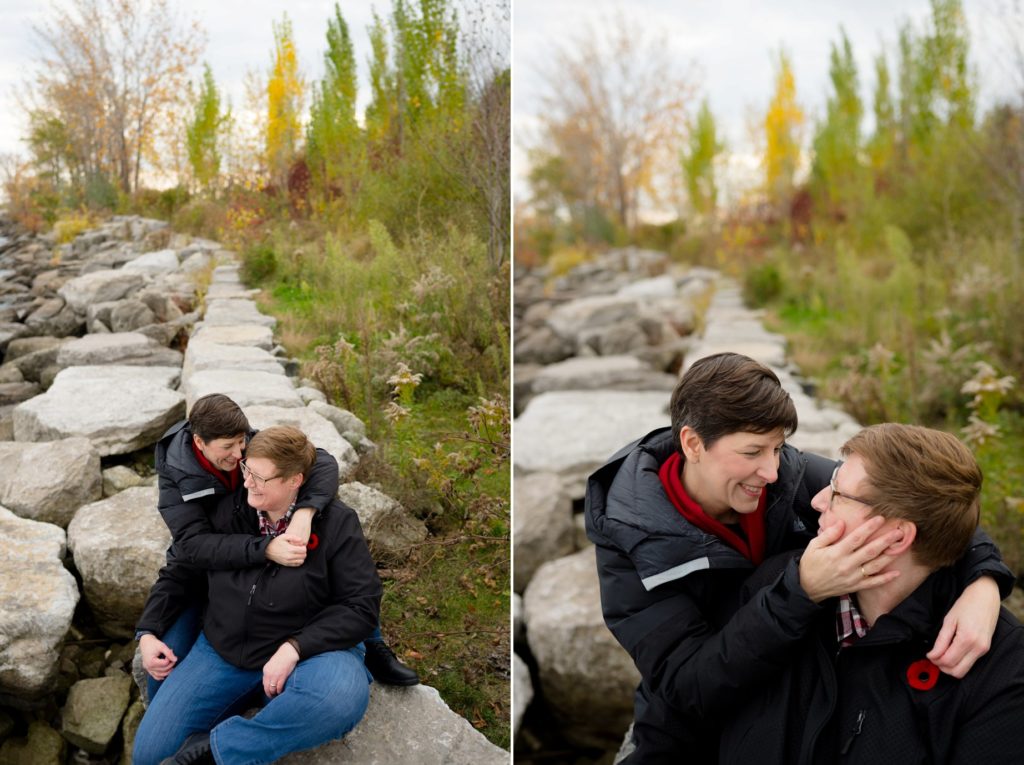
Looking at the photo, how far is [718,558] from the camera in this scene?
71.6 inches

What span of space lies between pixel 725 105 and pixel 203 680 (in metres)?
15.5

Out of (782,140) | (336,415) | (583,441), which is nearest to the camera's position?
(336,415)

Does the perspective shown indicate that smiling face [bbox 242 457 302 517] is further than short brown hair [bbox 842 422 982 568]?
Yes

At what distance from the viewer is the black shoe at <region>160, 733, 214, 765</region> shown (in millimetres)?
2273

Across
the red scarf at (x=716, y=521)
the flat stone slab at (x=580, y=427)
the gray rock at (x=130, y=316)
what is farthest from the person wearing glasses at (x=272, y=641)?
the flat stone slab at (x=580, y=427)

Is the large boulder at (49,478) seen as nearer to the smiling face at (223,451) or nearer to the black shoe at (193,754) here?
the smiling face at (223,451)

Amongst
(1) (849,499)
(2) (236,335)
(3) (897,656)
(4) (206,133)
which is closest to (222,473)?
(2) (236,335)

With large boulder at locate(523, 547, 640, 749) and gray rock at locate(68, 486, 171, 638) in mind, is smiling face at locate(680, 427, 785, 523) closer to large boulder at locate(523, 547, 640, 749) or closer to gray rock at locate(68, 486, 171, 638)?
gray rock at locate(68, 486, 171, 638)

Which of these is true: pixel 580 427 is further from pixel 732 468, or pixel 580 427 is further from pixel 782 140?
pixel 782 140

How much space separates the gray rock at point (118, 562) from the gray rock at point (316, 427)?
0.43 meters

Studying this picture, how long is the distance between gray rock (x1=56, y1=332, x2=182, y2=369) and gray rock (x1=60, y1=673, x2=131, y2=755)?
94 cm

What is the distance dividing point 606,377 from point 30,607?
5.41 meters

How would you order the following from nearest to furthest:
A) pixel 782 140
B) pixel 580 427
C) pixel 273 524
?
pixel 273 524 < pixel 580 427 < pixel 782 140

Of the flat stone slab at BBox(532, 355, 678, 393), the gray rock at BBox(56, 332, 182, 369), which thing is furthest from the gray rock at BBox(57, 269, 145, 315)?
the flat stone slab at BBox(532, 355, 678, 393)
